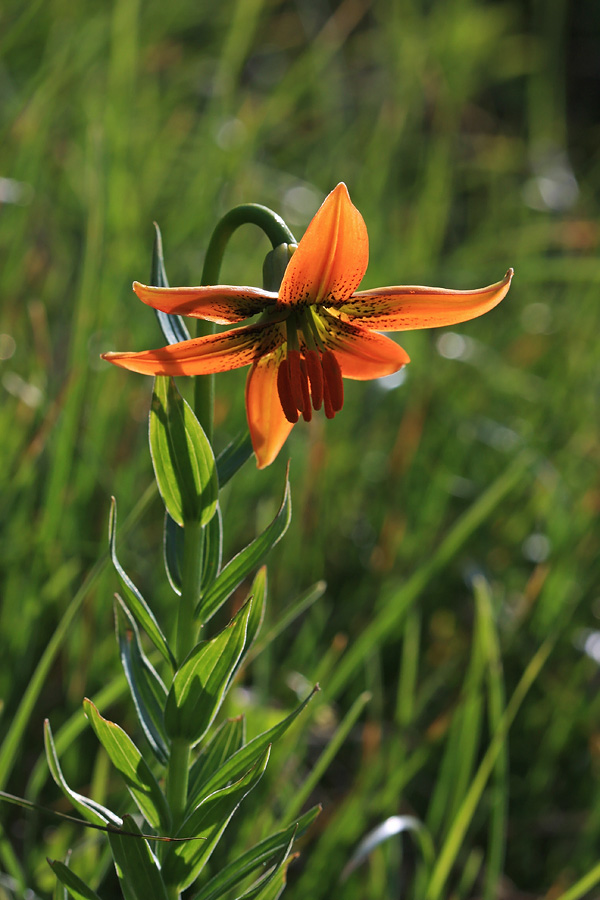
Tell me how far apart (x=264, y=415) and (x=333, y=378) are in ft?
0.24

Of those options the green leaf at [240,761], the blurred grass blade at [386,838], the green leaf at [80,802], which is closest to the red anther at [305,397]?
the green leaf at [240,761]

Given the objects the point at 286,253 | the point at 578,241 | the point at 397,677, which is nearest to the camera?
the point at 286,253

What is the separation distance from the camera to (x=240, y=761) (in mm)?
713

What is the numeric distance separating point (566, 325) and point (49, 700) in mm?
1829

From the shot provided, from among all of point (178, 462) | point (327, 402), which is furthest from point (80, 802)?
point (327, 402)

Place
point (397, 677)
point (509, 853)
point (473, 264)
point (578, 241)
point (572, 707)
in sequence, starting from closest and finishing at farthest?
point (509, 853) → point (572, 707) → point (397, 677) → point (473, 264) → point (578, 241)

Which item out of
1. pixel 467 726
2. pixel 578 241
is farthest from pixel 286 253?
pixel 578 241

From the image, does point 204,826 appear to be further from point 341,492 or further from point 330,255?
point 341,492

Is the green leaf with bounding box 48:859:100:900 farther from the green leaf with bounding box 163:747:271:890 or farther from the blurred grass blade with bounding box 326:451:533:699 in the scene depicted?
the blurred grass blade with bounding box 326:451:533:699

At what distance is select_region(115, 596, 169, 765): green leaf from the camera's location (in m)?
0.77

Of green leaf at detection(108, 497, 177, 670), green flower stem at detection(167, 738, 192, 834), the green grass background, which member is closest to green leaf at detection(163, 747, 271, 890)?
green flower stem at detection(167, 738, 192, 834)

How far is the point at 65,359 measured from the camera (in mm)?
→ 1996

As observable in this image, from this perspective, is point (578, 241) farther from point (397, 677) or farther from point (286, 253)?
point (286, 253)

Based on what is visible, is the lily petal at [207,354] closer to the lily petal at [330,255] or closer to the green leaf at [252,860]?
the lily petal at [330,255]
